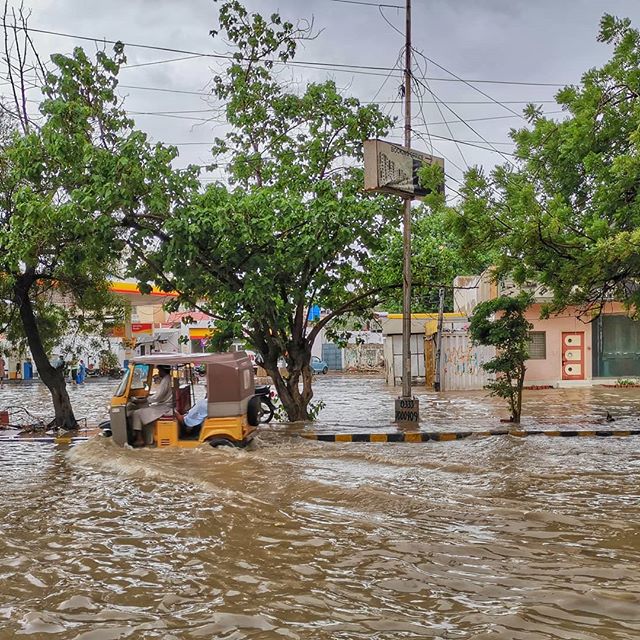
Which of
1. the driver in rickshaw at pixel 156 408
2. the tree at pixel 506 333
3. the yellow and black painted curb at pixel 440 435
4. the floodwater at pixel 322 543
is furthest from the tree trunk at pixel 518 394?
the driver in rickshaw at pixel 156 408

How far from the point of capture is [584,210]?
14719 mm

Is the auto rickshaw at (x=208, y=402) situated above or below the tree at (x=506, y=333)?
below

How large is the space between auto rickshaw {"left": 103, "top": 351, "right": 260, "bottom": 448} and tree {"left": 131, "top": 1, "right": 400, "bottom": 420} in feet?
8.53

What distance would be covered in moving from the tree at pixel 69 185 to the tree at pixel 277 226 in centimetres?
103

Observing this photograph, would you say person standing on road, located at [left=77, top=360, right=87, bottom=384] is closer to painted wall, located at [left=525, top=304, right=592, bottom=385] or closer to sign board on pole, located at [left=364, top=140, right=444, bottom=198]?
painted wall, located at [left=525, top=304, right=592, bottom=385]

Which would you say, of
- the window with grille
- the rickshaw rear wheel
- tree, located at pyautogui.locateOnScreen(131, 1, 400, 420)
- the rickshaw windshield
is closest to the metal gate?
the window with grille

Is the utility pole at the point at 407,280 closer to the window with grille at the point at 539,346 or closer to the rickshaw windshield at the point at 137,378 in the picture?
the rickshaw windshield at the point at 137,378

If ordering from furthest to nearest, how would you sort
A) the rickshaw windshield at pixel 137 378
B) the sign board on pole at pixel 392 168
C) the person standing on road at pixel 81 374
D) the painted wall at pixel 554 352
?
1. the person standing on road at pixel 81 374
2. the painted wall at pixel 554 352
3. the sign board on pole at pixel 392 168
4. the rickshaw windshield at pixel 137 378

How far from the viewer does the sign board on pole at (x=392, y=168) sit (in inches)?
565

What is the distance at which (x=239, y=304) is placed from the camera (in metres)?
15.3

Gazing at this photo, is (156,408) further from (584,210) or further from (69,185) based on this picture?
(584,210)

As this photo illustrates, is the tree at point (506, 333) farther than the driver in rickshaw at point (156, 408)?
Yes

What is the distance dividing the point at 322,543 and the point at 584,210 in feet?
34.6

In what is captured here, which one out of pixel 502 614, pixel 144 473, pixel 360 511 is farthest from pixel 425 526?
pixel 144 473
